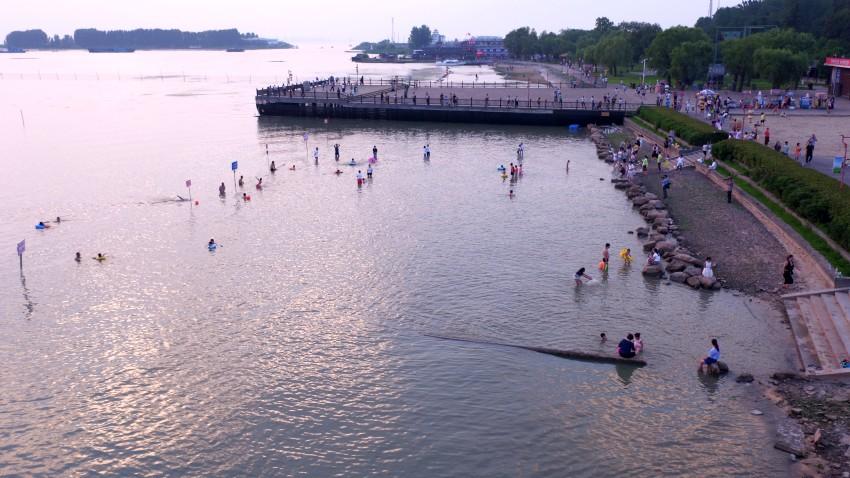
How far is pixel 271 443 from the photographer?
62.2 ft

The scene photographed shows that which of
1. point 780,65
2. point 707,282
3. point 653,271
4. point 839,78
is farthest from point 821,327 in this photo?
point 839,78

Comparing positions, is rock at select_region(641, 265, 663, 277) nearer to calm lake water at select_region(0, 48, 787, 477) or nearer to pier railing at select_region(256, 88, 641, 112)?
calm lake water at select_region(0, 48, 787, 477)

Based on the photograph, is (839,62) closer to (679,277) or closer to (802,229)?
(802,229)

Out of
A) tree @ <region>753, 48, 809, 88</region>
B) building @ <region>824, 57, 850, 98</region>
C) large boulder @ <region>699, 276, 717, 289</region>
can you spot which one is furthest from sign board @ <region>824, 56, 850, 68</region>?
large boulder @ <region>699, 276, 717, 289</region>

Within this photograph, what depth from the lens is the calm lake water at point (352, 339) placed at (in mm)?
18562

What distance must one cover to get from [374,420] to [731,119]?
59.3 m

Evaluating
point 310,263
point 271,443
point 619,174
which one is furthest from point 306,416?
point 619,174

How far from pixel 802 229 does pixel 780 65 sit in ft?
207

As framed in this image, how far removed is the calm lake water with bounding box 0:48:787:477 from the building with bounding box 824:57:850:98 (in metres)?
54.8

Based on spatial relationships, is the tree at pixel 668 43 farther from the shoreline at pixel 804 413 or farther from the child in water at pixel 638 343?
the child in water at pixel 638 343

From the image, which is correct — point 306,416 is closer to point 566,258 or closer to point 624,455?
point 624,455

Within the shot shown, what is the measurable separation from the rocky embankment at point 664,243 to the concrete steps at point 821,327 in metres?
3.41

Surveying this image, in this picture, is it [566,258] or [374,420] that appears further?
[566,258]

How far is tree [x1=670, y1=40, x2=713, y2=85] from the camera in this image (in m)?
94.6
